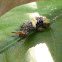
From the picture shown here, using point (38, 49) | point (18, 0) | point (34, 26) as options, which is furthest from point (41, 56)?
point (18, 0)

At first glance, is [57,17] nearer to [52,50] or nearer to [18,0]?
[52,50]

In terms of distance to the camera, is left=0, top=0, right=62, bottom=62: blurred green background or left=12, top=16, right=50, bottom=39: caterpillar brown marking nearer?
left=0, top=0, right=62, bottom=62: blurred green background

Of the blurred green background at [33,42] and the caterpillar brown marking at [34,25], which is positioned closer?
the blurred green background at [33,42]

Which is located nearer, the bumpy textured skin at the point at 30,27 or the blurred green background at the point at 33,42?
the blurred green background at the point at 33,42
